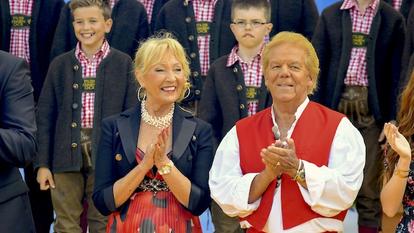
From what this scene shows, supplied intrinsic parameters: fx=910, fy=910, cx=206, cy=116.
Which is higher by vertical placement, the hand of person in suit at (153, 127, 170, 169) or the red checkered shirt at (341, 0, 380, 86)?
the red checkered shirt at (341, 0, 380, 86)

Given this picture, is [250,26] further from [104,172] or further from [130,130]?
[104,172]

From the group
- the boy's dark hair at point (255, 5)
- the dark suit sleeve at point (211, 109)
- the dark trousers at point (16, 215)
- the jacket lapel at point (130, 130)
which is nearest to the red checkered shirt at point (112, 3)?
the boy's dark hair at point (255, 5)

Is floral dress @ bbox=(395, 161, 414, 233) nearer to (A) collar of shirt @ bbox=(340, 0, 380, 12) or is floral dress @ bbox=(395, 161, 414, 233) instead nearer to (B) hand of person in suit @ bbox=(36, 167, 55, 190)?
(A) collar of shirt @ bbox=(340, 0, 380, 12)

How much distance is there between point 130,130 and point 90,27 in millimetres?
1425

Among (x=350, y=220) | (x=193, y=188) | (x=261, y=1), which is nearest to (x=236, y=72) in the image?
(x=261, y=1)

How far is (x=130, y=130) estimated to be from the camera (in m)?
3.89

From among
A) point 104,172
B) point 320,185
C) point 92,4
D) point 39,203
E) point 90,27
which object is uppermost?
point 92,4

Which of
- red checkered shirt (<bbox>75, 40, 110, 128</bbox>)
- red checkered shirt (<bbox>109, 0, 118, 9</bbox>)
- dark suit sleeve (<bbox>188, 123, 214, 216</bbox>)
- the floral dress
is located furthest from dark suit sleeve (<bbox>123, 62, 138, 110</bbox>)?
the floral dress

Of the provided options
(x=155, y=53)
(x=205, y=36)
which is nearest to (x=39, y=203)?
(x=205, y=36)

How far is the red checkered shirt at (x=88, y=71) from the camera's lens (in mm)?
5098

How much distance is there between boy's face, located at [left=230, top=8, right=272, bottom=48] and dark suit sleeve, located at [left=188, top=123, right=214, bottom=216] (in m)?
1.10

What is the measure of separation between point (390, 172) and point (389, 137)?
0.29m

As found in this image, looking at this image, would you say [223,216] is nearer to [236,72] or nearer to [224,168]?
[236,72]

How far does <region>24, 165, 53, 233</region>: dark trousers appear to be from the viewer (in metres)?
5.45
